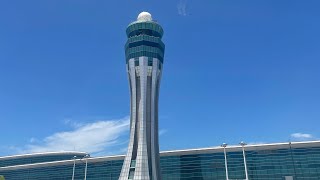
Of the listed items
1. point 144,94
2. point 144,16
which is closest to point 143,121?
point 144,94

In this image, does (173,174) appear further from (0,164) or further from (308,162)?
(0,164)

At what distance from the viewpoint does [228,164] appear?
9444cm

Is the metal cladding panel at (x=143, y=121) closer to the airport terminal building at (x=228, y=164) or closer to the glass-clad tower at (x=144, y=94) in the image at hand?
the glass-clad tower at (x=144, y=94)

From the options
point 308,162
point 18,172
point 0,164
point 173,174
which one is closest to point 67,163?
point 18,172

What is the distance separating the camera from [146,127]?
90812 millimetres

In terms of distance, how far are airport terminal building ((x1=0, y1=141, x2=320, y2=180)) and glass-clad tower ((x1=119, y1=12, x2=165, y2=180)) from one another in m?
12.4

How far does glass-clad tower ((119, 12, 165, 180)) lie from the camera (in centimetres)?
8756

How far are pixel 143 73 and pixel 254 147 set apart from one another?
39.3m

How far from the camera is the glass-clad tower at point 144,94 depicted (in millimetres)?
87562

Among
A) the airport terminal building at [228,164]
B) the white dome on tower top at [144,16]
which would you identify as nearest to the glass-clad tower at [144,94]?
the white dome on tower top at [144,16]

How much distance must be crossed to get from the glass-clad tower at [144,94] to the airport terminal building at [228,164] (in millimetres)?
12383

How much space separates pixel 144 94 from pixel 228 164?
3246cm

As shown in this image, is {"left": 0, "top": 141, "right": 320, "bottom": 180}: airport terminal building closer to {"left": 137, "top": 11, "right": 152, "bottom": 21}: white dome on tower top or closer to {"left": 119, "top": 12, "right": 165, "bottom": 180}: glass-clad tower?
{"left": 119, "top": 12, "right": 165, "bottom": 180}: glass-clad tower

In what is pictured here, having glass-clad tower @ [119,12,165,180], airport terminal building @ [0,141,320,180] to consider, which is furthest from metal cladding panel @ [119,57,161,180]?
airport terminal building @ [0,141,320,180]
